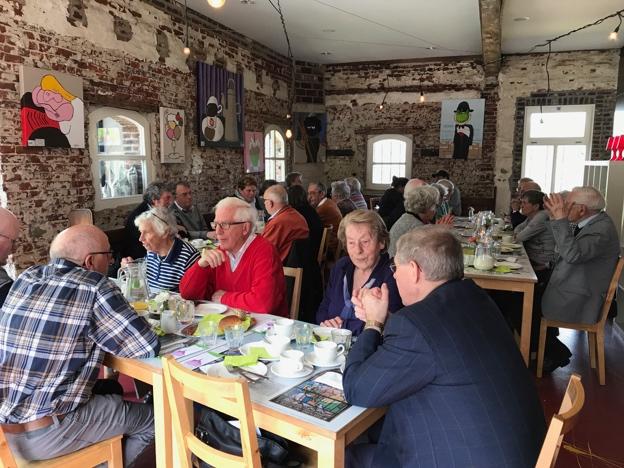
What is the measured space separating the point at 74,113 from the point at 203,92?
259 centimetres

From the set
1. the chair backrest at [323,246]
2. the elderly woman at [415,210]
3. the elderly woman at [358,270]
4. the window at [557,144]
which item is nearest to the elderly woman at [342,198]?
the chair backrest at [323,246]

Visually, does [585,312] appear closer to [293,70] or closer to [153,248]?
[153,248]

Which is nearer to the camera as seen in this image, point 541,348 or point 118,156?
point 541,348

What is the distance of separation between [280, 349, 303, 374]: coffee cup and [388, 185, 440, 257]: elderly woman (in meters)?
2.39

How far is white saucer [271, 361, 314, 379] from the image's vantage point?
6.37 ft

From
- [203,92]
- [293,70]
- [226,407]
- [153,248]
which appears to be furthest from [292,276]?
[293,70]

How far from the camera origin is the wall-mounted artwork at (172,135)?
6730mm

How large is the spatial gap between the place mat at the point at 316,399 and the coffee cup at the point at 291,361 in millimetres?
82

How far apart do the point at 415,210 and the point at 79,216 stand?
352 centimetres

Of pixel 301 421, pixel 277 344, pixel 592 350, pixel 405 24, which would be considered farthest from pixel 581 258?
pixel 405 24

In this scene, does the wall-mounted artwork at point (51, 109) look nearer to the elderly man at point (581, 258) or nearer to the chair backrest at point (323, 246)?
the chair backrest at point (323, 246)

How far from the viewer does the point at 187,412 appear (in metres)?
1.94

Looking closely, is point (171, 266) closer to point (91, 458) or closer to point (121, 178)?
point (91, 458)

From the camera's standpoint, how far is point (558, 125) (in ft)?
32.9
